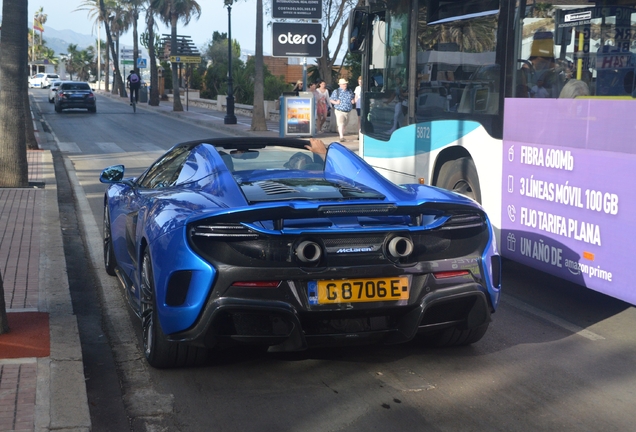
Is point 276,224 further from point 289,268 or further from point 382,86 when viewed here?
point 382,86

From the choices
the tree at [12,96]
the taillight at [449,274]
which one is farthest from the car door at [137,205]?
A: the tree at [12,96]

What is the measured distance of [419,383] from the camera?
477cm

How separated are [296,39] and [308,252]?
22.3 meters

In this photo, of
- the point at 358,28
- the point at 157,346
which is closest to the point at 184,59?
the point at 358,28

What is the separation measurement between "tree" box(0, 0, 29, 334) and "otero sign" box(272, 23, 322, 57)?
12.7 m

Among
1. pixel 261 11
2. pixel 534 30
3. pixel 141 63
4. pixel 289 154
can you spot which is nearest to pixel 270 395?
pixel 289 154

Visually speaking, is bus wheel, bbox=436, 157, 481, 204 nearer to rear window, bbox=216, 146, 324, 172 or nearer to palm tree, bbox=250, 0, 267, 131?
rear window, bbox=216, 146, 324, 172

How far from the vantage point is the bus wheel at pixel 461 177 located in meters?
7.80

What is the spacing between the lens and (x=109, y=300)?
678 cm

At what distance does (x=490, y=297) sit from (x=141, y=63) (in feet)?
210

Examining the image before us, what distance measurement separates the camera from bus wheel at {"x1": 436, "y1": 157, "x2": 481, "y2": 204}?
7.80 metres

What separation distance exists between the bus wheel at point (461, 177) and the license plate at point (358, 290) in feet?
11.1

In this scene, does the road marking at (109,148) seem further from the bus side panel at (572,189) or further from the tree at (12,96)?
the bus side panel at (572,189)

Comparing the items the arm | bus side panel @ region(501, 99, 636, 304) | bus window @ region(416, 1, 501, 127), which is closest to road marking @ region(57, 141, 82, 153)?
bus window @ region(416, 1, 501, 127)
